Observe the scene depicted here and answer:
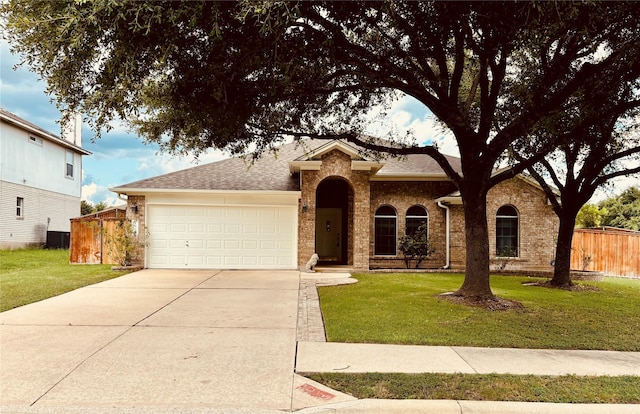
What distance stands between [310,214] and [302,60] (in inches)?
352

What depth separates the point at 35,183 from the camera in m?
24.6

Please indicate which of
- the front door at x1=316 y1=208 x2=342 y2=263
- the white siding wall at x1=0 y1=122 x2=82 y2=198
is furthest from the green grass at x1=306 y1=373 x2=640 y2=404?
the white siding wall at x1=0 y1=122 x2=82 y2=198

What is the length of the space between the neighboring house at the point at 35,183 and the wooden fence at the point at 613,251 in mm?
26206

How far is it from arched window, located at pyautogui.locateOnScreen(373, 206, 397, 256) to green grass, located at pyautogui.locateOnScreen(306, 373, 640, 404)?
1303 cm

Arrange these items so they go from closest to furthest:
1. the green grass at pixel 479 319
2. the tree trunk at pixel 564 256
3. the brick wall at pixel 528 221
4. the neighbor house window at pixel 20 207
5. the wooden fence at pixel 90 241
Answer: the green grass at pixel 479 319, the tree trunk at pixel 564 256, the brick wall at pixel 528 221, the wooden fence at pixel 90 241, the neighbor house window at pixel 20 207

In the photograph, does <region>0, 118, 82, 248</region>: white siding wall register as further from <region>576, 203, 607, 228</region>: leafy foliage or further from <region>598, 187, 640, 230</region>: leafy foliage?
<region>598, 187, 640, 230</region>: leafy foliage

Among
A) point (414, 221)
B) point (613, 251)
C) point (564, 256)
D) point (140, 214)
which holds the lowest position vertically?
point (613, 251)

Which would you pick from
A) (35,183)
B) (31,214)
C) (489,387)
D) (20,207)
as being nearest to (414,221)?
(489,387)

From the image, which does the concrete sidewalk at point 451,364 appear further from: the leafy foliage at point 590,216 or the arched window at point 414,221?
the leafy foliage at point 590,216

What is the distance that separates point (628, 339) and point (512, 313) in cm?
210

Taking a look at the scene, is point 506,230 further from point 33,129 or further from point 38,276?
point 33,129

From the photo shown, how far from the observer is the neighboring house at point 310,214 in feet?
54.9

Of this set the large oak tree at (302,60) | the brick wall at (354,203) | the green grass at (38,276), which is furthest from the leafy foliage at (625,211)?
the green grass at (38,276)

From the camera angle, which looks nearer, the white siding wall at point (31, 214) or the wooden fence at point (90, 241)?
the wooden fence at point (90, 241)
